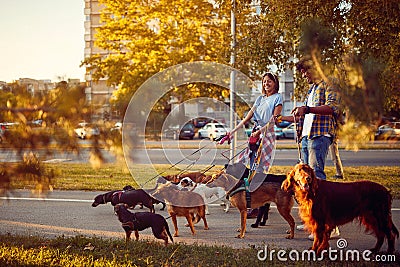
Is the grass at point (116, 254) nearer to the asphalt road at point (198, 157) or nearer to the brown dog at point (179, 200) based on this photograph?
the asphalt road at point (198, 157)

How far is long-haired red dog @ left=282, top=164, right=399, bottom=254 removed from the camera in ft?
19.5

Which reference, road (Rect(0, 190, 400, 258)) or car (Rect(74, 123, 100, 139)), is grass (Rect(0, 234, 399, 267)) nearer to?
road (Rect(0, 190, 400, 258))

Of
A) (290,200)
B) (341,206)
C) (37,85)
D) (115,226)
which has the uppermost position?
(37,85)

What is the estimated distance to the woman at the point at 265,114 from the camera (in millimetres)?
7547

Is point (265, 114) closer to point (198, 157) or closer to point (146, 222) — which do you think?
point (198, 157)

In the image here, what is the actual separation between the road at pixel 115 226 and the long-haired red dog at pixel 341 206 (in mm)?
596

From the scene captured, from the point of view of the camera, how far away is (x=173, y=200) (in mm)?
7117

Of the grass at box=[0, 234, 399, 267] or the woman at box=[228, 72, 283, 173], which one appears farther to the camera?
the woman at box=[228, 72, 283, 173]

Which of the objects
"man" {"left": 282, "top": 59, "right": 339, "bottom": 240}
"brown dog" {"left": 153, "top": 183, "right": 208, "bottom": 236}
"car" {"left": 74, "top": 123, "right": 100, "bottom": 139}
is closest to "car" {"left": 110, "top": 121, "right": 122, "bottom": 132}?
"car" {"left": 74, "top": 123, "right": 100, "bottom": 139}

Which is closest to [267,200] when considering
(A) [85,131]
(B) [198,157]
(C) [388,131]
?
(B) [198,157]

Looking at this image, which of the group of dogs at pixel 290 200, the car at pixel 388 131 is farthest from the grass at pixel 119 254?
the car at pixel 388 131

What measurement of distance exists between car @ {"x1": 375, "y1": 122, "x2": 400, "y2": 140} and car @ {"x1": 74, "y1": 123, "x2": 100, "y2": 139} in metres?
2.35

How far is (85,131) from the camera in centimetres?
440

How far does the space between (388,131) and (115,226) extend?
4.66 m
